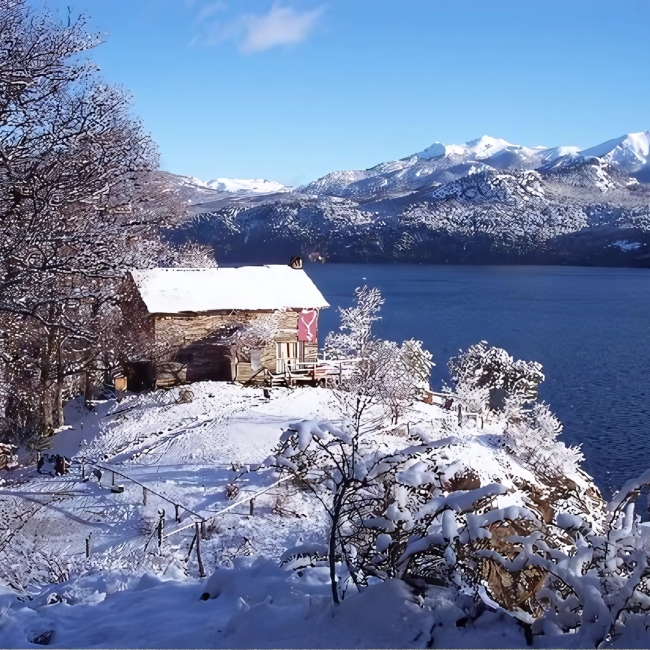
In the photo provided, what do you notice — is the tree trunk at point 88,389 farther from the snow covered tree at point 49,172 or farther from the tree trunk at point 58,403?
the snow covered tree at point 49,172

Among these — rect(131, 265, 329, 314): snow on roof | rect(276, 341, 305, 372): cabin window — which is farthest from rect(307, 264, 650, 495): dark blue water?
rect(131, 265, 329, 314): snow on roof

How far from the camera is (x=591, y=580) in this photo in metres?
4.13

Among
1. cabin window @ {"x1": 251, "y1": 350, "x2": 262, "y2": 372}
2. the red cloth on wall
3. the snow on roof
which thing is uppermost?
the snow on roof

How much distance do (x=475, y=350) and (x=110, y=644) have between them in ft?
96.7

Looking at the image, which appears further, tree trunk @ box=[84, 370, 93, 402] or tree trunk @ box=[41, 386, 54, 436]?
tree trunk @ box=[84, 370, 93, 402]

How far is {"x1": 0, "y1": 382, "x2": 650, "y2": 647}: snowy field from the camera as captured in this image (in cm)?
454

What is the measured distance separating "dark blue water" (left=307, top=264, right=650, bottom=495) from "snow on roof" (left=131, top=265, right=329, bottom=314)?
13558 mm

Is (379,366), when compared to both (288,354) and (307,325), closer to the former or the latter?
(307,325)

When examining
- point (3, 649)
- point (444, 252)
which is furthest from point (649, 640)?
point (444, 252)

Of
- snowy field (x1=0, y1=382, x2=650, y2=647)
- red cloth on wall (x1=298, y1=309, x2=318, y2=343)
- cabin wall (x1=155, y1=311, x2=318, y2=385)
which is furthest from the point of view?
red cloth on wall (x1=298, y1=309, x2=318, y2=343)

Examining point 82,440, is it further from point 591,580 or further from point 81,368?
point 591,580

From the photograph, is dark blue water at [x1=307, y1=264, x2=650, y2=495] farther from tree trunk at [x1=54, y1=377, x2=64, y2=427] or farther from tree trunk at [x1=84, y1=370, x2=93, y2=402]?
tree trunk at [x1=54, y1=377, x2=64, y2=427]

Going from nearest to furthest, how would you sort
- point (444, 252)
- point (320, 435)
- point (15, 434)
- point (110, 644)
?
point (110, 644), point (320, 435), point (15, 434), point (444, 252)

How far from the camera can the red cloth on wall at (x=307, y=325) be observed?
86.3ft
